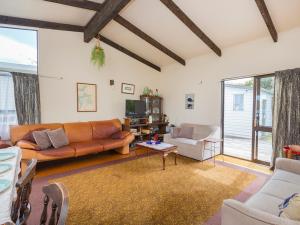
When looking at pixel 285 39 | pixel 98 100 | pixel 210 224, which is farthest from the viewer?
pixel 98 100

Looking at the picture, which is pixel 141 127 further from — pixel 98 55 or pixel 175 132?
pixel 98 55

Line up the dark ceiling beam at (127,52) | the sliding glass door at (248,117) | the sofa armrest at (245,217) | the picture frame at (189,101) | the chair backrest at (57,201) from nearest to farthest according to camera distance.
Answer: the chair backrest at (57,201) → the sofa armrest at (245,217) → the sliding glass door at (248,117) → the dark ceiling beam at (127,52) → the picture frame at (189,101)

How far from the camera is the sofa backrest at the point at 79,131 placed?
13.5 feet

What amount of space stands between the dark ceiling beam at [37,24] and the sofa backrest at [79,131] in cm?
225

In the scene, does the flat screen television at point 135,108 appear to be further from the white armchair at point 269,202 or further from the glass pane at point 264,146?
the white armchair at point 269,202

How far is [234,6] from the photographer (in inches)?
121

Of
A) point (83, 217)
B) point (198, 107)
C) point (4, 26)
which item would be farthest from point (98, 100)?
point (83, 217)

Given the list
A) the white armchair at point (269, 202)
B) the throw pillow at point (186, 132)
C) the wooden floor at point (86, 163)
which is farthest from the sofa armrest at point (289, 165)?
the throw pillow at point (186, 132)

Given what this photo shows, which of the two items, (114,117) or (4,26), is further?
(114,117)

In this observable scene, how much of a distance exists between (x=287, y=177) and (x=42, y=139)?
401 cm

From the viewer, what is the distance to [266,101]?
382cm

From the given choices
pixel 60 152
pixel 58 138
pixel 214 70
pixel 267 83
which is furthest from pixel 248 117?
pixel 58 138

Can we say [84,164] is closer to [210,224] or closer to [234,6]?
[210,224]

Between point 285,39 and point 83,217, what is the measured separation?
4547mm
